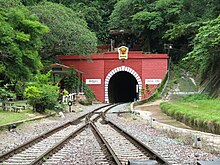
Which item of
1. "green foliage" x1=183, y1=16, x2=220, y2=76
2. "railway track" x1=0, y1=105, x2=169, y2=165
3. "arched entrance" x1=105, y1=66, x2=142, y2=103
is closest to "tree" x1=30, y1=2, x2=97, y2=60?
"arched entrance" x1=105, y1=66, x2=142, y2=103

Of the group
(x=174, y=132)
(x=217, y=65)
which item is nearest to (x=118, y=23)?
(x=217, y=65)

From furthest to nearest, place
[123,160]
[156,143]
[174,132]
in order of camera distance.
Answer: [174,132] < [156,143] < [123,160]

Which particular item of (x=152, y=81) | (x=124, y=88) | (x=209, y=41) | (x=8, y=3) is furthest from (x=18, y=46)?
(x=124, y=88)

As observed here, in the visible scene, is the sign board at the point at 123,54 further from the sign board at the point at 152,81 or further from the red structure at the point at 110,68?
the sign board at the point at 152,81

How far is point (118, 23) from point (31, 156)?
35.6m

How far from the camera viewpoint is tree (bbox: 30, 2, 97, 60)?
92.7 ft

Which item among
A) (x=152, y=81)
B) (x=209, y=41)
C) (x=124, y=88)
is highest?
(x=209, y=41)

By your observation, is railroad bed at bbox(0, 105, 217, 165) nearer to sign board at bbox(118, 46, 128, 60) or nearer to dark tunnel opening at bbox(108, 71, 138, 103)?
sign board at bbox(118, 46, 128, 60)

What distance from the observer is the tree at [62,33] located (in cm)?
2826

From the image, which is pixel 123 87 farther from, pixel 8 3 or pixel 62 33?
pixel 8 3

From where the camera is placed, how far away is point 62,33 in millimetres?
28625

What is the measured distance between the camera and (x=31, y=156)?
7176 millimetres

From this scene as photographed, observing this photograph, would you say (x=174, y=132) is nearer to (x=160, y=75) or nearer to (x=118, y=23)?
(x=160, y=75)

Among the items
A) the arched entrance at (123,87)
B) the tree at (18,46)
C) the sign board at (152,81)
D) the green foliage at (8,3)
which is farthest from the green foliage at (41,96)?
the arched entrance at (123,87)
